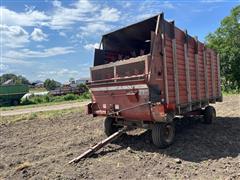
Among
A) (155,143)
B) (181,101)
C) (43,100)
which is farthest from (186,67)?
(43,100)

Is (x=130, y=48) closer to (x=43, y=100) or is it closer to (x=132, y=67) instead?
(x=132, y=67)

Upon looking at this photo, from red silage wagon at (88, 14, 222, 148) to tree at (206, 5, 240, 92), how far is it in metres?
20.8

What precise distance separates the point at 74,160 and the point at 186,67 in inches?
143

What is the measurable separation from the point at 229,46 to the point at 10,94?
23.6 metres

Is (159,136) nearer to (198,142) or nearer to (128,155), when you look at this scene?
(128,155)

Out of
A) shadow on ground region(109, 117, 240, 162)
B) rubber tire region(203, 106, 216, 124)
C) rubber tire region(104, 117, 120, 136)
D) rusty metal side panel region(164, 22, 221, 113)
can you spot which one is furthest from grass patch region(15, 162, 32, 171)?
rubber tire region(203, 106, 216, 124)

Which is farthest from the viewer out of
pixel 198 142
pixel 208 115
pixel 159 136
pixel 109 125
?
pixel 208 115

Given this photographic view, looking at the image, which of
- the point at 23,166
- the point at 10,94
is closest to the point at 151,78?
the point at 23,166

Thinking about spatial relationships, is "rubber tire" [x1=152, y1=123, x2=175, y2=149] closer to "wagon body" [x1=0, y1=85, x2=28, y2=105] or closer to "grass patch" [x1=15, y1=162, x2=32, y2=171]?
"grass patch" [x1=15, y1=162, x2=32, y2=171]

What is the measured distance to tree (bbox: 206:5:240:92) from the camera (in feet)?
Answer: 102

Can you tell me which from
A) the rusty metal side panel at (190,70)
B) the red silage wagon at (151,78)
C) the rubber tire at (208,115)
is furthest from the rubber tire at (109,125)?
the rubber tire at (208,115)

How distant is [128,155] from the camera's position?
702 cm

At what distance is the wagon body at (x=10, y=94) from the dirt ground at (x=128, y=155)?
24395mm

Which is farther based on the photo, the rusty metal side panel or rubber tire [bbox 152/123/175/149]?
the rusty metal side panel
